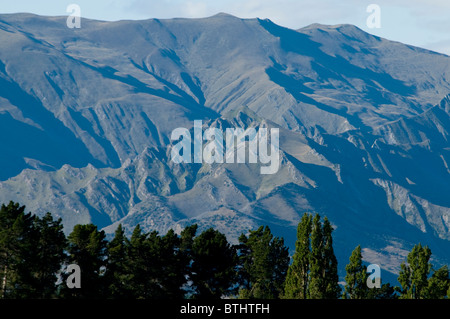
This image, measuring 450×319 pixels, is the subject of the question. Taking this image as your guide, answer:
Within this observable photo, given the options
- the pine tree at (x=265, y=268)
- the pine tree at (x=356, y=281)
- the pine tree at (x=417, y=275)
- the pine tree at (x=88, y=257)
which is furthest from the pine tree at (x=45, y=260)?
the pine tree at (x=417, y=275)

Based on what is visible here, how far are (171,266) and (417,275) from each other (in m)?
39.9

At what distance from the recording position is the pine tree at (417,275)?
133250 millimetres

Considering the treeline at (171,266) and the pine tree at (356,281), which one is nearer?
the treeline at (171,266)

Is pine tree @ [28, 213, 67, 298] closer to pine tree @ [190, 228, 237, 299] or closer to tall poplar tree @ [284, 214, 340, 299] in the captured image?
pine tree @ [190, 228, 237, 299]

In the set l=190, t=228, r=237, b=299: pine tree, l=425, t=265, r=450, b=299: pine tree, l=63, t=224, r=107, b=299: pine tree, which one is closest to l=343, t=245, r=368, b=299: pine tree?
l=425, t=265, r=450, b=299: pine tree

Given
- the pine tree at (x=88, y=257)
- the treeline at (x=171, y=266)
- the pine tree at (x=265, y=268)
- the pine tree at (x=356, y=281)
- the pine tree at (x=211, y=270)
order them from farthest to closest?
the pine tree at (x=265, y=268), the pine tree at (x=211, y=270), the pine tree at (x=356, y=281), the pine tree at (x=88, y=257), the treeline at (x=171, y=266)

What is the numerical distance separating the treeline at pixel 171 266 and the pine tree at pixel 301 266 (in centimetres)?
16

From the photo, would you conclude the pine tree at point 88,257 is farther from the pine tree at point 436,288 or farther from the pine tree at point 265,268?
the pine tree at point 436,288

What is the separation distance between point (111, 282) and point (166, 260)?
13.3 meters

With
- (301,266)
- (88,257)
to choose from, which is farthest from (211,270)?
(88,257)

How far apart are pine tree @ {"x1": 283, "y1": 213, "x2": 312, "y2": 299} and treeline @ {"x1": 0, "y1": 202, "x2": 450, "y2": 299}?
16 centimetres

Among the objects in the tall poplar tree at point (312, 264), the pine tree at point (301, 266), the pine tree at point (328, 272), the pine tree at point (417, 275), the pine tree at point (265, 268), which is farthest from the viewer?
the pine tree at point (265, 268)

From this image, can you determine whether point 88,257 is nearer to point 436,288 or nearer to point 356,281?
point 356,281
